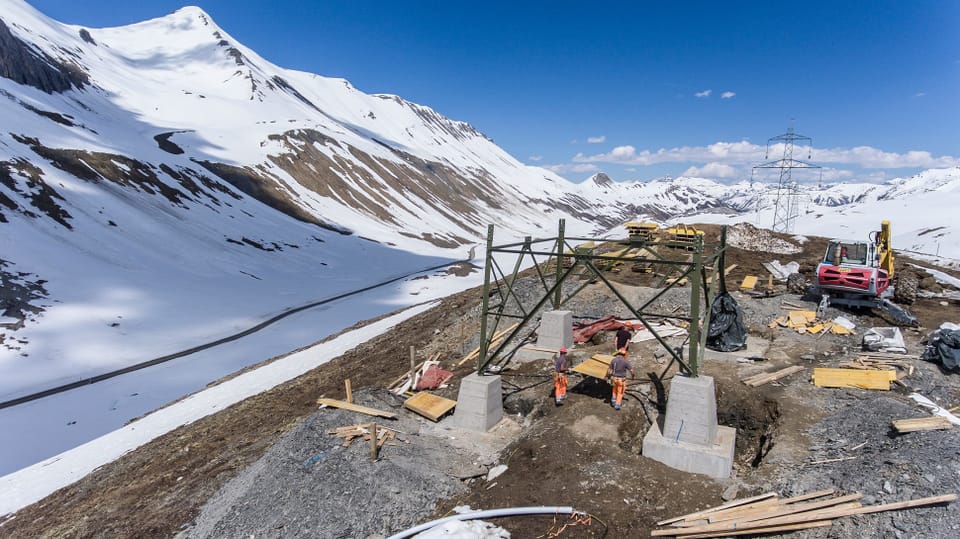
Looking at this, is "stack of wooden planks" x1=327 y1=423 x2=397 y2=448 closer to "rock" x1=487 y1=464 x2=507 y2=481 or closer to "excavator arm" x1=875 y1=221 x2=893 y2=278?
"rock" x1=487 y1=464 x2=507 y2=481

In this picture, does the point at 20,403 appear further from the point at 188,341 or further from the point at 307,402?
the point at 307,402

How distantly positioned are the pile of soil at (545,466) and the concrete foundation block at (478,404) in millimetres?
345

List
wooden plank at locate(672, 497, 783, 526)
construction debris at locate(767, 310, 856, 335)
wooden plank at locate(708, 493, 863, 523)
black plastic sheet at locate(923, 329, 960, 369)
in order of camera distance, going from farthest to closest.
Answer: construction debris at locate(767, 310, 856, 335) < black plastic sheet at locate(923, 329, 960, 369) < wooden plank at locate(672, 497, 783, 526) < wooden plank at locate(708, 493, 863, 523)

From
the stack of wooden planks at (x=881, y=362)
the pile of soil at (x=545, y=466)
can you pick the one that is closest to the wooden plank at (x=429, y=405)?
the pile of soil at (x=545, y=466)

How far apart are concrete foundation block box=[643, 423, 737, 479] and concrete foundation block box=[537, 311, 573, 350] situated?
22.5ft

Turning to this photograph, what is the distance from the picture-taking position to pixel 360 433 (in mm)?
11969

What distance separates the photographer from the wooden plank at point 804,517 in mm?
7234

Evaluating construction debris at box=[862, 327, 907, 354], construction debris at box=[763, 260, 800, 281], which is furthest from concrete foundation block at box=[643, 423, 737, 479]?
construction debris at box=[763, 260, 800, 281]

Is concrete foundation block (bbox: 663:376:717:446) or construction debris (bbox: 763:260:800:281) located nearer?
concrete foundation block (bbox: 663:376:717:446)

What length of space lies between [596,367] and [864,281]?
12.9 metres

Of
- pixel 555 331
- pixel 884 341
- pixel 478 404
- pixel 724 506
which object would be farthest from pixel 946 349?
pixel 478 404

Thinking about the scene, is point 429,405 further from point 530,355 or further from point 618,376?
point 618,376

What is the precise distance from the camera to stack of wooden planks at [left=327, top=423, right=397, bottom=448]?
11709 millimetres

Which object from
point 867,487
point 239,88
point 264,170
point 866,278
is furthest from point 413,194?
point 867,487
